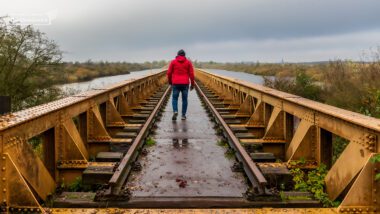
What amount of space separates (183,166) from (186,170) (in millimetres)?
259

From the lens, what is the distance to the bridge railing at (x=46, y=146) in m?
4.00

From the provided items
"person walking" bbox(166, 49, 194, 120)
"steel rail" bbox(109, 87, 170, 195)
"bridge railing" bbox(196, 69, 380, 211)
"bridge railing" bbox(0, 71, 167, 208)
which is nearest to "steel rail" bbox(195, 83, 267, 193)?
"bridge railing" bbox(196, 69, 380, 211)

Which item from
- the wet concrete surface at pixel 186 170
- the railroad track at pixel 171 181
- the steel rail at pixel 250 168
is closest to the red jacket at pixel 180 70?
the wet concrete surface at pixel 186 170

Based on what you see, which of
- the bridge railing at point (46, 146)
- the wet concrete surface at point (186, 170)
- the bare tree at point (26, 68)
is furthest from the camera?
the bare tree at point (26, 68)

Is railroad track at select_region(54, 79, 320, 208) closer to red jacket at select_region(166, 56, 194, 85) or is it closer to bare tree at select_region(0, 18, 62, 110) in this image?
red jacket at select_region(166, 56, 194, 85)

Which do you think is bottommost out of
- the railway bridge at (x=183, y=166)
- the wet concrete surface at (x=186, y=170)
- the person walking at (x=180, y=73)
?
the wet concrete surface at (x=186, y=170)

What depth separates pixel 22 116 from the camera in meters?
4.70

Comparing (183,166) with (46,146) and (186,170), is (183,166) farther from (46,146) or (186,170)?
(46,146)

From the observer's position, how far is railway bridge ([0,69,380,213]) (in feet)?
13.5

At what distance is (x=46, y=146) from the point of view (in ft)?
18.4

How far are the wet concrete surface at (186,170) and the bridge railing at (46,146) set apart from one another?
918 mm

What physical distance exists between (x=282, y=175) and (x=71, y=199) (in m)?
2.71

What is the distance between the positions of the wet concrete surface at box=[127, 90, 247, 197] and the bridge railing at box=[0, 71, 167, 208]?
92cm

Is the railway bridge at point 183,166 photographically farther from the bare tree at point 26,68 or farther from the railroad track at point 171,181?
the bare tree at point 26,68
